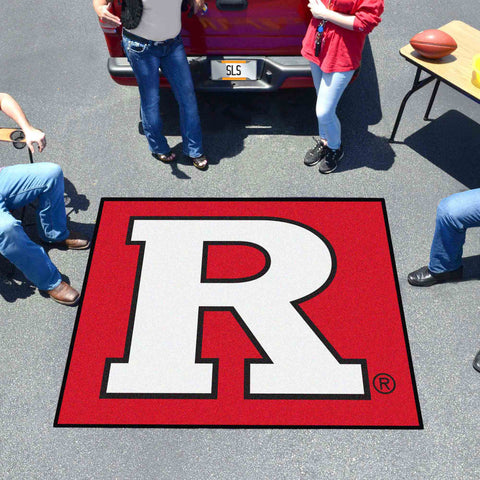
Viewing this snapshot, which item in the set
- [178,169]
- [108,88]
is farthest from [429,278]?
[108,88]

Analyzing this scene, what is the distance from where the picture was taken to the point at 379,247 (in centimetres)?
373

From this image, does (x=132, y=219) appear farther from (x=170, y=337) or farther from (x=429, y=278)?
(x=429, y=278)

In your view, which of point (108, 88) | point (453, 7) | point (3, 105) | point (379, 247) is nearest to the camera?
point (3, 105)

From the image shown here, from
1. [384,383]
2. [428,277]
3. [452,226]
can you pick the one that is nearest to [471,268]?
[428,277]

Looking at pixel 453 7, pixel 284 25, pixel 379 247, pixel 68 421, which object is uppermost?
pixel 284 25

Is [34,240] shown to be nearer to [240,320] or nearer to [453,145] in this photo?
[240,320]

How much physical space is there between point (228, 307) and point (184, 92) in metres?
1.58

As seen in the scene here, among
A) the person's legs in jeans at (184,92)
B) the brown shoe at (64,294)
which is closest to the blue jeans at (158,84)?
the person's legs in jeans at (184,92)

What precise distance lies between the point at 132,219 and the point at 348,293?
5.38 ft

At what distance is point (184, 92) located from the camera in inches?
151

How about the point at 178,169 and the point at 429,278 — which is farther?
the point at 178,169

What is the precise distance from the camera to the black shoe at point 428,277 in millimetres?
3492

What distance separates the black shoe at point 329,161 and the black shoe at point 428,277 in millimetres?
1078

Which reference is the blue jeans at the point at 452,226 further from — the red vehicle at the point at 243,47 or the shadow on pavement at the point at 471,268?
the red vehicle at the point at 243,47
